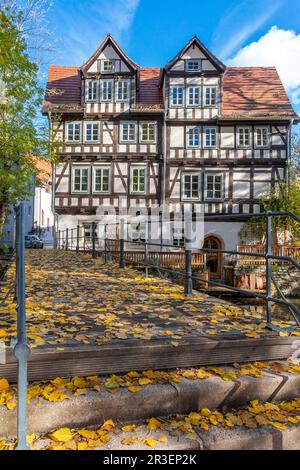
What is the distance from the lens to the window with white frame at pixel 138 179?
70.2 ft

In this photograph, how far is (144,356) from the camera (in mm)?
2561

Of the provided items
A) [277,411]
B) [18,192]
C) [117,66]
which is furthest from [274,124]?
[277,411]

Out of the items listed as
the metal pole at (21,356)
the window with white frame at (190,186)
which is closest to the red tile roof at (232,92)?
the window with white frame at (190,186)

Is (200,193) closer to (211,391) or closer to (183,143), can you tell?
(183,143)

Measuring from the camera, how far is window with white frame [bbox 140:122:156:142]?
69.8ft

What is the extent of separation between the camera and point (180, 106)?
70.1ft

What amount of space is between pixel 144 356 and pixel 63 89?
77.1 ft

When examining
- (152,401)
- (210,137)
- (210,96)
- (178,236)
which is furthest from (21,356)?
(210,96)

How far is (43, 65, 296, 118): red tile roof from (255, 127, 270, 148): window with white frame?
0.91 metres

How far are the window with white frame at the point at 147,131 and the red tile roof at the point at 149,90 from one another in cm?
103

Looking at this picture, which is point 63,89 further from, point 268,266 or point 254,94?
point 268,266

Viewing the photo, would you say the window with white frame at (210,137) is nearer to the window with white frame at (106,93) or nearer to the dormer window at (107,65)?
the window with white frame at (106,93)

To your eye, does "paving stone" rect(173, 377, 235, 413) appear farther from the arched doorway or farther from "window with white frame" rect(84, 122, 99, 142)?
"window with white frame" rect(84, 122, 99, 142)

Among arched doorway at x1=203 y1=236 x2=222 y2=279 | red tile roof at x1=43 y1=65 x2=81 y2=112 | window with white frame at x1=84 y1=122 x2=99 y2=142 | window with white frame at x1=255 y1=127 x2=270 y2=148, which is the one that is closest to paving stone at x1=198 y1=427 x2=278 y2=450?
arched doorway at x1=203 y1=236 x2=222 y2=279
